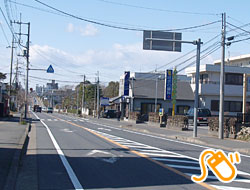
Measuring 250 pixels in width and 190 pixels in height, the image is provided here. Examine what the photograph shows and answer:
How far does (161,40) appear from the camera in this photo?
23359mm

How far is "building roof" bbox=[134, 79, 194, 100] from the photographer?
5828cm

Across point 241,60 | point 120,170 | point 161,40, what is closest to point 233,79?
point 241,60

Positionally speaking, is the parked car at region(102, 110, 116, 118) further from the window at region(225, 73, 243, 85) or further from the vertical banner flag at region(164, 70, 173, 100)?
the window at region(225, 73, 243, 85)

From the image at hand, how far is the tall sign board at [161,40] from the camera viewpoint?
76.3ft

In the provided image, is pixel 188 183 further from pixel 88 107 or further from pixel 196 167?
pixel 88 107

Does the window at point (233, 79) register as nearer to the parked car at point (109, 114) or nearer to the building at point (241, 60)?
the building at point (241, 60)

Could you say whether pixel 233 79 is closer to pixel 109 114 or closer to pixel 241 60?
pixel 241 60

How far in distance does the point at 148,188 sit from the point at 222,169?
7.91 feet

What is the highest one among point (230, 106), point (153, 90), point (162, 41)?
point (162, 41)

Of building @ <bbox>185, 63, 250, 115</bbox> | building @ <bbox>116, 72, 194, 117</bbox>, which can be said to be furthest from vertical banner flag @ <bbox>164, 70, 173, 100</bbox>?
building @ <bbox>116, 72, 194, 117</bbox>

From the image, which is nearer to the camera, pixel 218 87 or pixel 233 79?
pixel 218 87

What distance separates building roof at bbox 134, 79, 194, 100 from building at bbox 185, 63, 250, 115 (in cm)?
434

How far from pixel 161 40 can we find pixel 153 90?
36632mm

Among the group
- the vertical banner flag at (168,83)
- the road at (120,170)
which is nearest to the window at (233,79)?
the vertical banner flag at (168,83)
